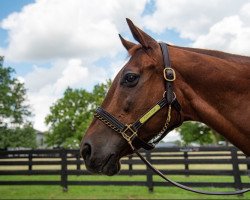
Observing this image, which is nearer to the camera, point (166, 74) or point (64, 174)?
point (166, 74)

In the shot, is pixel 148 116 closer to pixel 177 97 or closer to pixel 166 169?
pixel 177 97

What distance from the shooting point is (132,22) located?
290 centimetres

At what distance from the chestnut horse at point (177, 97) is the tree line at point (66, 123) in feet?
163

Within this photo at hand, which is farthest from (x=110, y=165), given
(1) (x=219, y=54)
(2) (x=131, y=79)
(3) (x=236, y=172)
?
(3) (x=236, y=172)

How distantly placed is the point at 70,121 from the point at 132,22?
210 ft

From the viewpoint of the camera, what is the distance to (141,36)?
291cm

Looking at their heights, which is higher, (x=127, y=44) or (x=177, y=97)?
(x=127, y=44)

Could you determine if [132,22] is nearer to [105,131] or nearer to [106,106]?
[106,106]

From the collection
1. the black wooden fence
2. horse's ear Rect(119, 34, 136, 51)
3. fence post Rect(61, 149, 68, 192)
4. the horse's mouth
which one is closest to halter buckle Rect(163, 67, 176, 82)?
horse's ear Rect(119, 34, 136, 51)

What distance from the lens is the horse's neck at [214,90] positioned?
2801mm

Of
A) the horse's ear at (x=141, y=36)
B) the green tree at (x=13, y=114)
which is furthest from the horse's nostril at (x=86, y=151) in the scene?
the green tree at (x=13, y=114)

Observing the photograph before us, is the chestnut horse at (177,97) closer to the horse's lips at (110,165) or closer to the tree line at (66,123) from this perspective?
the horse's lips at (110,165)

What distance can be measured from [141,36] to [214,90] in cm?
72

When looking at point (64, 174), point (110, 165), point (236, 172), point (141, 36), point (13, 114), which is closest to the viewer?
point (110, 165)
